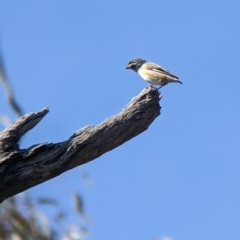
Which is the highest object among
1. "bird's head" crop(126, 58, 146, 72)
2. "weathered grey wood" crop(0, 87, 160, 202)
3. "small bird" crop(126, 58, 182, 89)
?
"bird's head" crop(126, 58, 146, 72)

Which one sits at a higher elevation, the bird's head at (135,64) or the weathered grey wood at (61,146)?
the bird's head at (135,64)

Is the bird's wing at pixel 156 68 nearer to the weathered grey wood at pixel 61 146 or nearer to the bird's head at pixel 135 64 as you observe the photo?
the bird's head at pixel 135 64

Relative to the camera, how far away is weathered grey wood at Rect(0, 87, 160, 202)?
510 cm

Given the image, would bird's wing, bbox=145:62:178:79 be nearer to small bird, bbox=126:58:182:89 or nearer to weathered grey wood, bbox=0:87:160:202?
small bird, bbox=126:58:182:89

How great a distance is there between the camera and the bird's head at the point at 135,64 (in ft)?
30.5

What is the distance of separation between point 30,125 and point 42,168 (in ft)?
1.01

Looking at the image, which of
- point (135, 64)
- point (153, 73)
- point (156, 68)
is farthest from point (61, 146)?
point (135, 64)

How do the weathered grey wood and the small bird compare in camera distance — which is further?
the small bird

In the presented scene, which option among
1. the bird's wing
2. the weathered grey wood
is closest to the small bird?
the bird's wing

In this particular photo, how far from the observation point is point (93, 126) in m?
5.35

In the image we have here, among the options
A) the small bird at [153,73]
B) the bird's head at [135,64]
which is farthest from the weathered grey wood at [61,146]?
the bird's head at [135,64]

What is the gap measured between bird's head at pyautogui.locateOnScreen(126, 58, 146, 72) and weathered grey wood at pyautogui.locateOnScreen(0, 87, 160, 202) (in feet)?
12.7

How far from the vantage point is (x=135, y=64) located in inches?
370

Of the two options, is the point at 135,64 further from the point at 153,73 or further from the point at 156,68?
the point at 153,73
